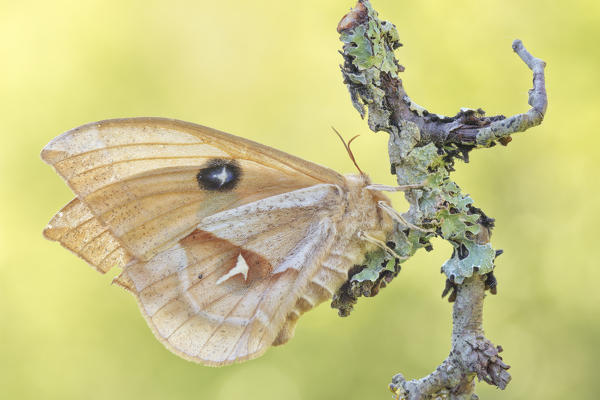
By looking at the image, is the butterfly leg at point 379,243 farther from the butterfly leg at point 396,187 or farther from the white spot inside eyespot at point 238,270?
the white spot inside eyespot at point 238,270

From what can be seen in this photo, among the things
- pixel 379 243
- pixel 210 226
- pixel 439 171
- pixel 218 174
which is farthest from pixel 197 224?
pixel 439 171

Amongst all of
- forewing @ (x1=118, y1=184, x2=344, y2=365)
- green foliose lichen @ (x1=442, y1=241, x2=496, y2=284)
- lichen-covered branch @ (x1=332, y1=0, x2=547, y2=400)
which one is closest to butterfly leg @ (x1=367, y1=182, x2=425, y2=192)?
lichen-covered branch @ (x1=332, y1=0, x2=547, y2=400)

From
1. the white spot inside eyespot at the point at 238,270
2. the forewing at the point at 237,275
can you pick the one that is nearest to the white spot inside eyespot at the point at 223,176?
the forewing at the point at 237,275

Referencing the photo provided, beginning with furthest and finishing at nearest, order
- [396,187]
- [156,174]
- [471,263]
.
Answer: [156,174]
[396,187]
[471,263]

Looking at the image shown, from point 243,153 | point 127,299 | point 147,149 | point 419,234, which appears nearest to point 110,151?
point 147,149

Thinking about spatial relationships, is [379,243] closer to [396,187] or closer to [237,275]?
[396,187]

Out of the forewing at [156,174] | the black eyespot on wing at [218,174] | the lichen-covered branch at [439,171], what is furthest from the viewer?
the black eyespot on wing at [218,174]
